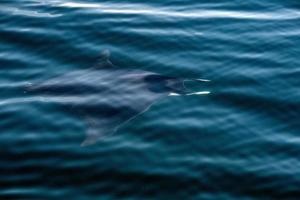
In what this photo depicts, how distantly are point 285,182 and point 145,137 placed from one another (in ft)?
5.17

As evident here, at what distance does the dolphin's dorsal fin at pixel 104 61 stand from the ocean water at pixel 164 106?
133 mm

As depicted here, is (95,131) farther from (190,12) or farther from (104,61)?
(190,12)

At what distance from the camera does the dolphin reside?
20.4 feet

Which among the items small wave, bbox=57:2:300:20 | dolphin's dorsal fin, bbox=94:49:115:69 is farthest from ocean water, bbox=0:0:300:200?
dolphin's dorsal fin, bbox=94:49:115:69

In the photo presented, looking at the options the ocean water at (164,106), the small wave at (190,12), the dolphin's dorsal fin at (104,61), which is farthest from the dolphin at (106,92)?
the small wave at (190,12)

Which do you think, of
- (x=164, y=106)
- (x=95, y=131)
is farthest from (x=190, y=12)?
(x=95, y=131)

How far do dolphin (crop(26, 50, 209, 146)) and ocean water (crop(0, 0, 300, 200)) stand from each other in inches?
4.6

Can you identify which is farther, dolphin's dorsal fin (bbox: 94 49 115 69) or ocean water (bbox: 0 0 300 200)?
dolphin's dorsal fin (bbox: 94 49 115 69)

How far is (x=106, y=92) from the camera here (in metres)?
6.71

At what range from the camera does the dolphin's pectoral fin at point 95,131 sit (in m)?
5.87

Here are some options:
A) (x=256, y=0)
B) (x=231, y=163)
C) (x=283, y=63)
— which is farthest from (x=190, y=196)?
(x=256, y=0)

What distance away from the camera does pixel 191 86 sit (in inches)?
276

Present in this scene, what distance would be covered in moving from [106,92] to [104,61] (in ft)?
2.53

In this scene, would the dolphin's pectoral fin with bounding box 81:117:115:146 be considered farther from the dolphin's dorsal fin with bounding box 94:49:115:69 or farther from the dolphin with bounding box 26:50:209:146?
the dolphin's dorsal fin with bounding box 94:49:115:69
